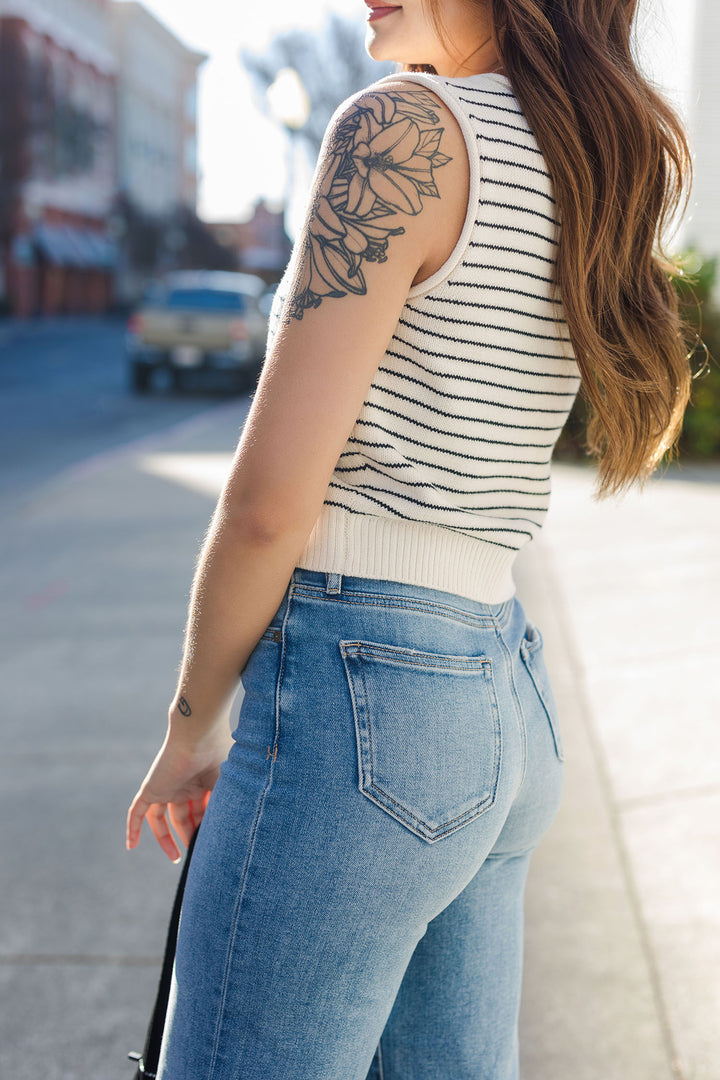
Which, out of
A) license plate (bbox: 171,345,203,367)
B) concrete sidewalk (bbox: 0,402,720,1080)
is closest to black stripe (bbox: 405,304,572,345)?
concrete sidewalk (bbox: 0,402,720,1080)

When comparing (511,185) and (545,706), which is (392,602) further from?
(511,185)

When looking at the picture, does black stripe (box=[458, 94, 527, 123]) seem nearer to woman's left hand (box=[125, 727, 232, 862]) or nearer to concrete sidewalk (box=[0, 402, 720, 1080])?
woman's left hand (box=[125, 727, 232, 862])

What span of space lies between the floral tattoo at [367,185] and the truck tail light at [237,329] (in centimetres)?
1564

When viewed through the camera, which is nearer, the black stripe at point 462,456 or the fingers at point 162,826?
the black stripe at point 462,456

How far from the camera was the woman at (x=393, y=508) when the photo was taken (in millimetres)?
1069

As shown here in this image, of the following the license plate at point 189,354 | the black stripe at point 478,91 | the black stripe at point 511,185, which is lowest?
the license plate at point 189,354

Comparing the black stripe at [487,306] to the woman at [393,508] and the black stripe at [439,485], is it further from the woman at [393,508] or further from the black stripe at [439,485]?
the black stripe at [439,485]

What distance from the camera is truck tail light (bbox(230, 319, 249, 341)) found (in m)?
16.4

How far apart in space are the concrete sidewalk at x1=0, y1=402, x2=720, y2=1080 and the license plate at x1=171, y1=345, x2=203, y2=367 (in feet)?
32.9

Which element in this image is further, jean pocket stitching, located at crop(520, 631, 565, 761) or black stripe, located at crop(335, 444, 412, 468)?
jean pocket stitching, located at crop(520, 631, 565, 761)

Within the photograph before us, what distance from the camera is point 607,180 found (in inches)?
45.8

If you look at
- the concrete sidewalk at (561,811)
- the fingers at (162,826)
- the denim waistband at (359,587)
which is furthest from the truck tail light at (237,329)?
the denim waistband at (359,587)

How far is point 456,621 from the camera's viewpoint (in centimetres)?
117

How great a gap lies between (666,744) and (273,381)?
3.08m
